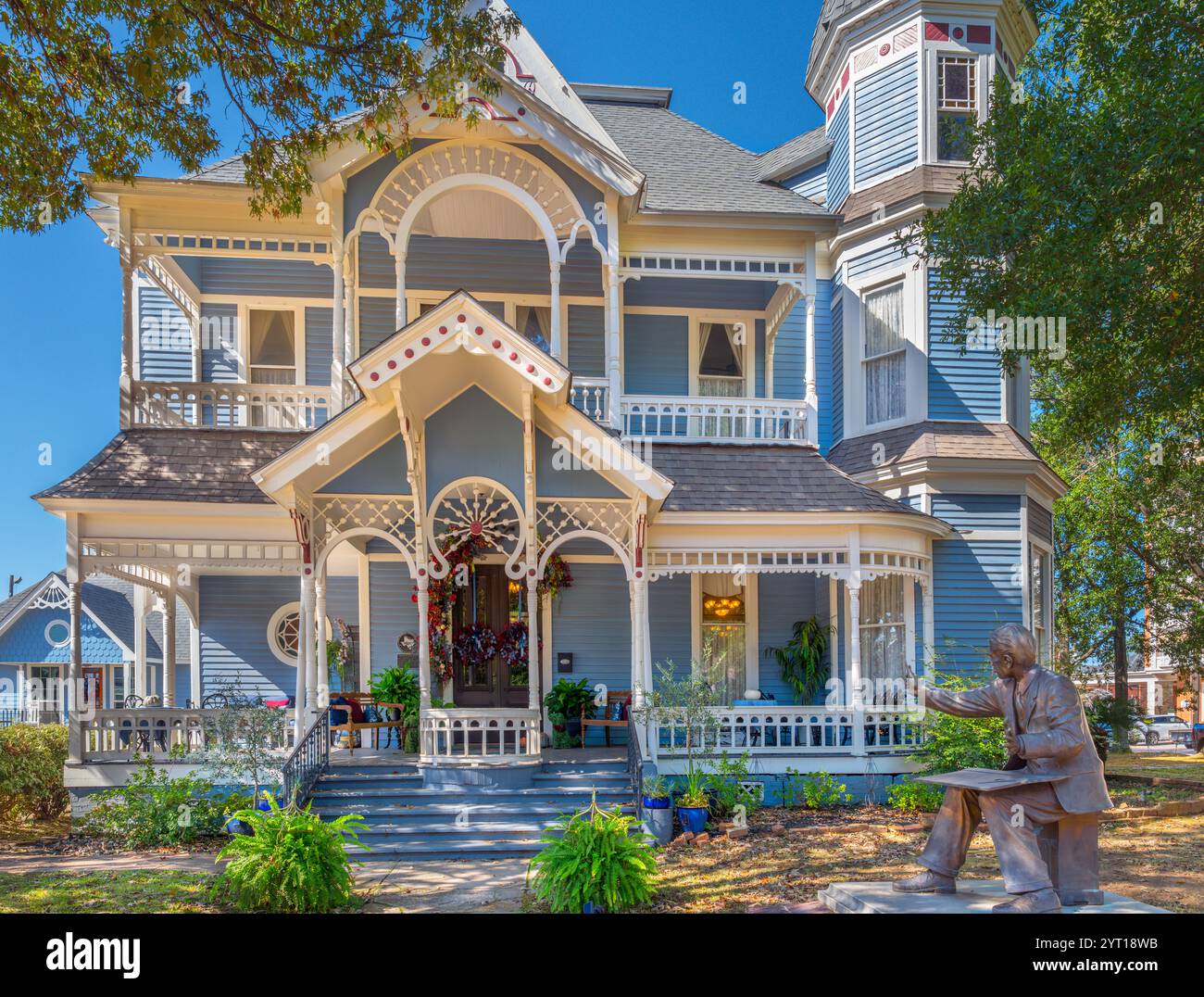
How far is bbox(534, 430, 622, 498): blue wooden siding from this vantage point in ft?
37.3

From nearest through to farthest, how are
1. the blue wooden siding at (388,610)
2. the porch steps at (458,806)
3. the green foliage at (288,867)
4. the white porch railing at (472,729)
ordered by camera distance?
the green foliage at (288,867)
the porch steps at (458,806)
the white porch railing at (472,729)
the blue wooden siding at (388,610)

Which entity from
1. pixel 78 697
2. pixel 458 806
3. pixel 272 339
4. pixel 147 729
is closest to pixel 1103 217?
pixel 458 806

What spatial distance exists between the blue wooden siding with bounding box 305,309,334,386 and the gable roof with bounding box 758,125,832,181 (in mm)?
8038

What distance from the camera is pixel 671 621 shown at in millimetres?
15406

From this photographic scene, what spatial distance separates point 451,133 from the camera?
13.0m

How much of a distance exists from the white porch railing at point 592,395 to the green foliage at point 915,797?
624 centimetres

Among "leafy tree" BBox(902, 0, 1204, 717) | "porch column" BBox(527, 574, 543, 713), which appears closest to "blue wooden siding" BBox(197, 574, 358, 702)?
"porch column" BBox(527, 574, 543, 713)

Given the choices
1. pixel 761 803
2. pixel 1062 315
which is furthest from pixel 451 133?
pixel 761 803

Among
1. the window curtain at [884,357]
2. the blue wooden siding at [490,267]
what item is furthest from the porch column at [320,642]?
the window curtain at [884,357]

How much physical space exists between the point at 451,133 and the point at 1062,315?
26.8 ft

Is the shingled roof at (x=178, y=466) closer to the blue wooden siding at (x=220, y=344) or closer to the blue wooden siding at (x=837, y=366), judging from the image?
the blue wooden siding at (x=220, y=344)

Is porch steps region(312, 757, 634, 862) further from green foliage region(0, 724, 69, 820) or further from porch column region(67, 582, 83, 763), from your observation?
green foliage region(0, 724, 69, 820)

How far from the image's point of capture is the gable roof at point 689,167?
49.6ft
